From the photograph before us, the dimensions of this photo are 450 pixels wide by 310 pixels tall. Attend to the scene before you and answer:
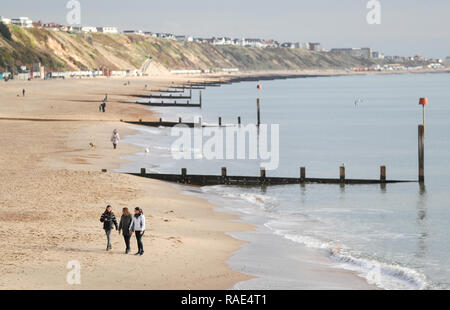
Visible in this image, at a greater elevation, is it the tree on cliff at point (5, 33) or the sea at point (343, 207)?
the tree on cliff at point (5, 33)

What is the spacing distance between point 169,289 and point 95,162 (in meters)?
24.9

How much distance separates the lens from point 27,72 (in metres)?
179

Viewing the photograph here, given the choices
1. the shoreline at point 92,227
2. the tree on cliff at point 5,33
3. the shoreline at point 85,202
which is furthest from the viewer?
the tree on cliff at point 5,33

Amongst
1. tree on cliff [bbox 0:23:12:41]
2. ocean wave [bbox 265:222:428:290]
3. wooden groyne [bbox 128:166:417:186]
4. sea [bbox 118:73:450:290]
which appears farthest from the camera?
tree on cliff [bbox 0:23:12:41]

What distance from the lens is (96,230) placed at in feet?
77.8

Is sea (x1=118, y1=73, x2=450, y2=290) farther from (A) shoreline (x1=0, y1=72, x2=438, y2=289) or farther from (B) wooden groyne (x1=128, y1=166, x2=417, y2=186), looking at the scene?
(A) shoreline (x1=0, y1=72, x2=438, y2=289)

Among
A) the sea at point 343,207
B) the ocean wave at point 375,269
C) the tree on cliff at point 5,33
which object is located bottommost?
the ocean wave at point 375,269

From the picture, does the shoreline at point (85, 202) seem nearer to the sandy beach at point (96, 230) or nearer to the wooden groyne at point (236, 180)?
the sandy beach at point (96, 230)

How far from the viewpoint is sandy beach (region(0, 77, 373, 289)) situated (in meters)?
18.6

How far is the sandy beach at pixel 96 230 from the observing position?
1862cm

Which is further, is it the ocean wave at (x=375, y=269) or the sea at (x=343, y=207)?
the sea at (x=343, y=207)

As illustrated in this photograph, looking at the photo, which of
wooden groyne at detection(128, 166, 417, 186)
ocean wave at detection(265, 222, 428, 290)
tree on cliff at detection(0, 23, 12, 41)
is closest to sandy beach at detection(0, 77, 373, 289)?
ocean wave at detection(265, 222, 428, 290)

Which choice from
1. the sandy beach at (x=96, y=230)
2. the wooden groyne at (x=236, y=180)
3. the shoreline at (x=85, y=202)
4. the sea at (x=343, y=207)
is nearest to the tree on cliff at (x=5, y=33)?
the shoreline at (x=85, y=202)

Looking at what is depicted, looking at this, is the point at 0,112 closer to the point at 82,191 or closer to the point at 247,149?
the point at 247,149
